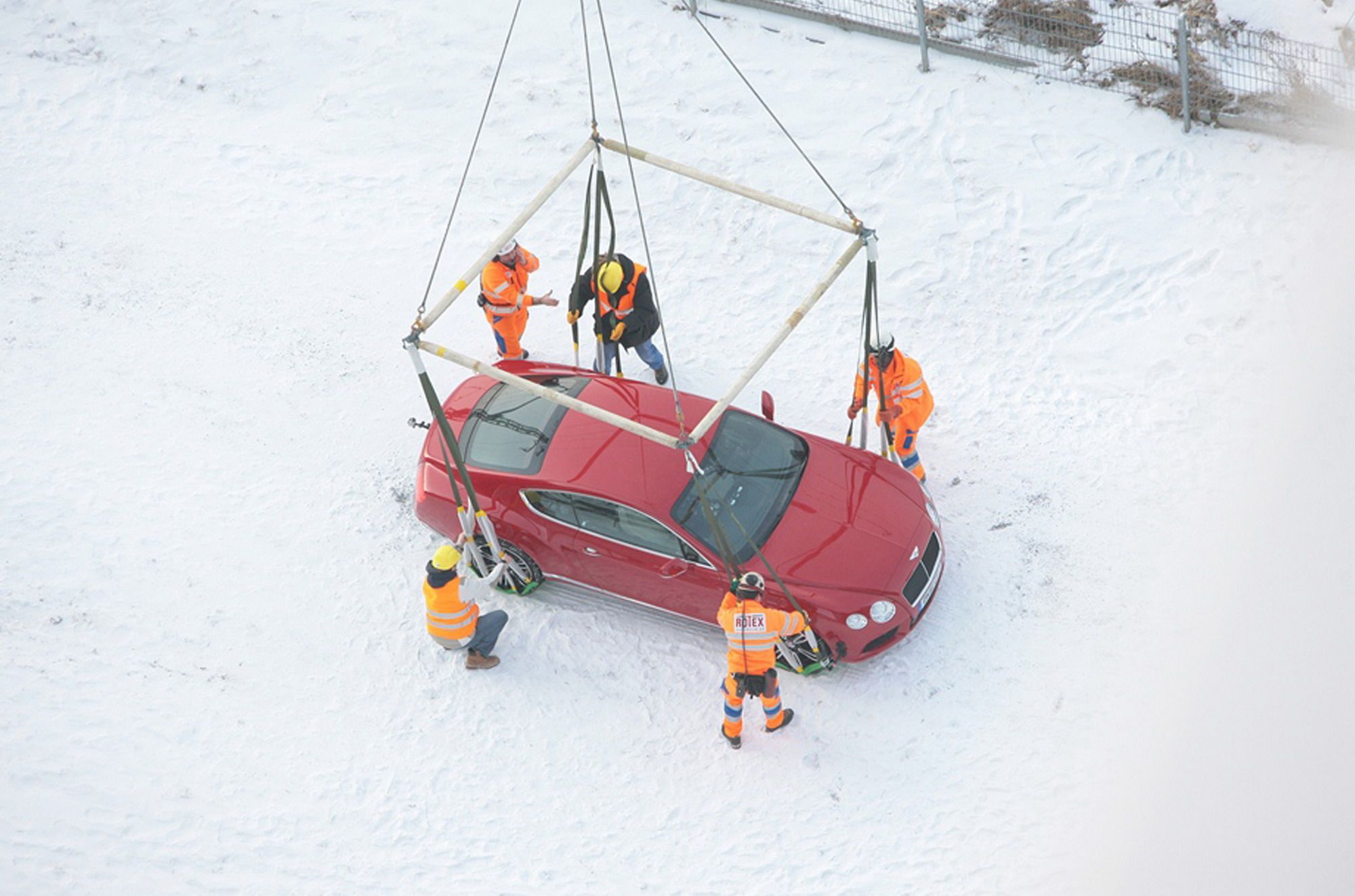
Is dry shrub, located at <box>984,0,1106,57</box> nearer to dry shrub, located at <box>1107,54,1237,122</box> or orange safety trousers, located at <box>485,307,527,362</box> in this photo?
dry shrub, located at <box>1107,54,1237,122</box>

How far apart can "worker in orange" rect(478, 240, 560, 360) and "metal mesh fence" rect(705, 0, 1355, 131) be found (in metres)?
5.73

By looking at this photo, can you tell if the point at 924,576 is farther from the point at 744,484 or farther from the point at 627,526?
the point at 627,526

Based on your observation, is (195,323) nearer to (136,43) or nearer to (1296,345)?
(136,43)

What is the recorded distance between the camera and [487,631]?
9.14 metres

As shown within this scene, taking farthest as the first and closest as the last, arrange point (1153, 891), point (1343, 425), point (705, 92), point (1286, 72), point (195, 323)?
point (705, 92) < point (1286, 72) < point (195, 323) < point (1343, 425) < point (1153, 891)

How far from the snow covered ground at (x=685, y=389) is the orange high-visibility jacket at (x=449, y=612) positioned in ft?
1.90

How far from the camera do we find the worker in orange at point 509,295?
10.6 m

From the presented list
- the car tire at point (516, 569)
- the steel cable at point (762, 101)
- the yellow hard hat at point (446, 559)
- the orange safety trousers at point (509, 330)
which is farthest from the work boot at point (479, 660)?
the steel cable at point (762, 101)

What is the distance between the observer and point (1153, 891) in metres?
8.21

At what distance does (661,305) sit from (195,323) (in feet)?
15.0

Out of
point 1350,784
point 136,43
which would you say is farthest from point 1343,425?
point 136,43

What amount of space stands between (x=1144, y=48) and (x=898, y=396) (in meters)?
6.33

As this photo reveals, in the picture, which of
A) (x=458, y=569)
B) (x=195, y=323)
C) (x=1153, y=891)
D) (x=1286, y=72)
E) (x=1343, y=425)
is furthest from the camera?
(x=1286, y=72)

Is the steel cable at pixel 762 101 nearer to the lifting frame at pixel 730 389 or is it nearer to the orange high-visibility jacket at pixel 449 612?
the lifting frame at pixel 730 389
